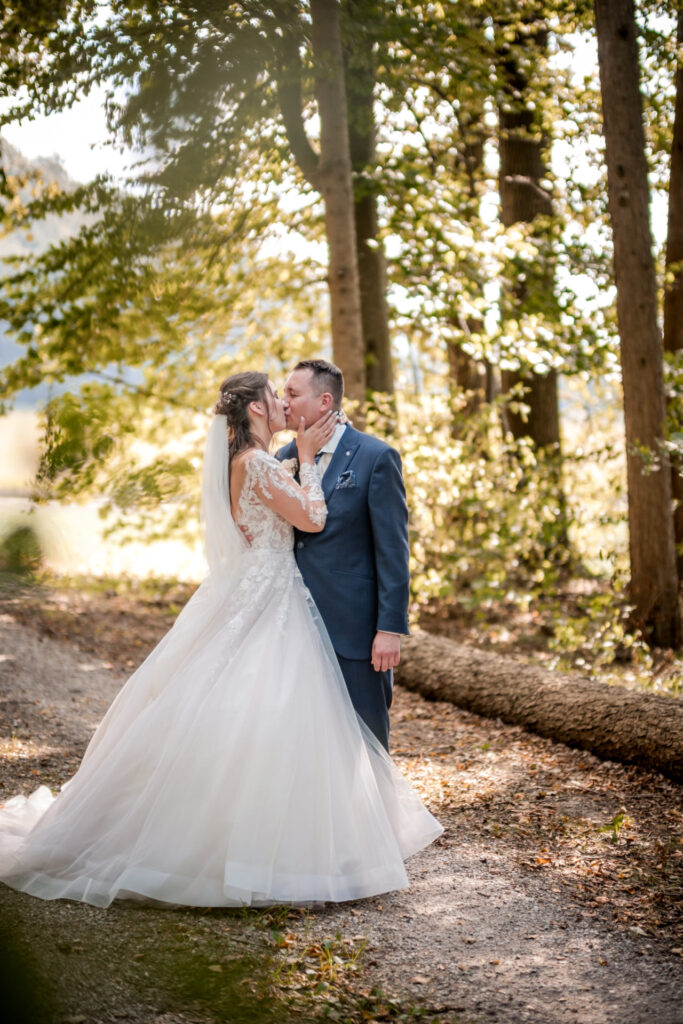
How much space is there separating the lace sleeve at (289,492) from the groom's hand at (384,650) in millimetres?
534

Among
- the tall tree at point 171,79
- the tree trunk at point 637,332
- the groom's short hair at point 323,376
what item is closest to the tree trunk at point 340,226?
the tree trunk at point 637,332

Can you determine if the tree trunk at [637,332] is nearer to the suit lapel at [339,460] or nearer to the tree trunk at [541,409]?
the tree trunk at [541,409]

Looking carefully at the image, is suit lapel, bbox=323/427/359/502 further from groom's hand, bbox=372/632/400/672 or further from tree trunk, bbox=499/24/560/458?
tree trunk, bbox=499/24/560/458

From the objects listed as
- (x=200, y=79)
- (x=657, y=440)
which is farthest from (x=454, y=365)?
(x=200, y=79)

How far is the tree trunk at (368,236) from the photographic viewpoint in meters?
9.74

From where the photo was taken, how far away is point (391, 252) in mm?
9938

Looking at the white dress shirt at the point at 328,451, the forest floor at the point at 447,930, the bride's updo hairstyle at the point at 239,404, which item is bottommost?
the forest floor at the point at 447,930

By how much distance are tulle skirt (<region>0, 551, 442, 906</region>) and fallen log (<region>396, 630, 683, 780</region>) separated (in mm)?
2236

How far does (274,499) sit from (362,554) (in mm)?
464

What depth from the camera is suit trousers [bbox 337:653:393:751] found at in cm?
377

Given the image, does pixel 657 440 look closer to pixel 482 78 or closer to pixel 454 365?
pixel 482 78

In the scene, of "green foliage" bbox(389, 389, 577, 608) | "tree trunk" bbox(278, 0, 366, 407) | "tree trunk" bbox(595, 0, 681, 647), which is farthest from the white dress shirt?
"green foliage" bbox(389, 389, 577, 608)

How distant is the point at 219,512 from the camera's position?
3.78m

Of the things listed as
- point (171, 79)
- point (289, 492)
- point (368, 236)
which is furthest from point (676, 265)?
point (171, 79)
